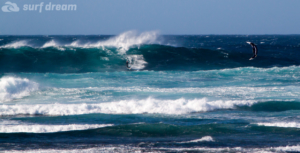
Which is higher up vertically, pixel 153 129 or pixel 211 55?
pixel 211 55

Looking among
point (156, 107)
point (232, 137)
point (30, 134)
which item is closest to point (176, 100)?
point (156, 107)

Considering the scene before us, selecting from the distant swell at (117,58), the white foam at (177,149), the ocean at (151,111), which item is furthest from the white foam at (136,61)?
the white foam at (177,149)

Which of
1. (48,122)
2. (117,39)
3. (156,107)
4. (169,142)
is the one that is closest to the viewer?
(169,142)

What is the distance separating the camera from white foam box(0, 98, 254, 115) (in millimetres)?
10922

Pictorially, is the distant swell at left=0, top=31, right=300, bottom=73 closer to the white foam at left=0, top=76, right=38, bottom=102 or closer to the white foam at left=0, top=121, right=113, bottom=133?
the white foam at left=0, top=76, right=38, bottom=102

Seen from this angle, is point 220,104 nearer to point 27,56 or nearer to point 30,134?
point 30,134

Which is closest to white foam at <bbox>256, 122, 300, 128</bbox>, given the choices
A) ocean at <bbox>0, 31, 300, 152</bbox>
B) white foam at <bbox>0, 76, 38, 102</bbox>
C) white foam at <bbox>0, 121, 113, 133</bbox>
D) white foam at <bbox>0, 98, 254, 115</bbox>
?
Result: ocean at <bbox>0, 31, 300, 152</bbox>

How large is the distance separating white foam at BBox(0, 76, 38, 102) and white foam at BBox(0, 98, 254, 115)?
2280mm

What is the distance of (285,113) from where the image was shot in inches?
415

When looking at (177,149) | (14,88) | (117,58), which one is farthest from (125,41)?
(177,149)

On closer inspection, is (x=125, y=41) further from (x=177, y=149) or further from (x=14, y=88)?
(x=177, y=149)

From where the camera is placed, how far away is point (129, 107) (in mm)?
11406

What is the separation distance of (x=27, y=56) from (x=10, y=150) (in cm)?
1935

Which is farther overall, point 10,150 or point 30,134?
point 30,134
